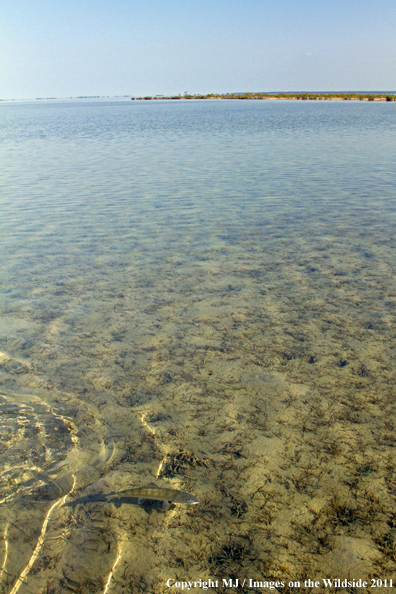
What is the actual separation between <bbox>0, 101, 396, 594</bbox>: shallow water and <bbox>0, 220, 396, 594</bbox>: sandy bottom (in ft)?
0.07

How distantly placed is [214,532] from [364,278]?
6676 mm

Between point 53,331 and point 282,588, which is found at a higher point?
point 53,331

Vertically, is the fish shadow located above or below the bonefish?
below

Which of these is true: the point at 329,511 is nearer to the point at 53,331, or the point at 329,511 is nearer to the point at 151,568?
the point at 151,568

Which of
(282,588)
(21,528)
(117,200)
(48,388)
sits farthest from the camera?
(117,200)

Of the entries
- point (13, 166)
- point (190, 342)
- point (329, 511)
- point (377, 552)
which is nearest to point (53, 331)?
point (190, 342)

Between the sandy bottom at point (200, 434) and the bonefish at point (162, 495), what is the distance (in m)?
0.11

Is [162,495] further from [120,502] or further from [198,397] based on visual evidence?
[198,397]

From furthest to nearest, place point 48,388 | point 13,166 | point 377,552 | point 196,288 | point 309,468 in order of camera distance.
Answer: point 13,166
point 196,288
point 48,388
point 309,468
point 377,552

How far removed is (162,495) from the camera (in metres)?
3.73

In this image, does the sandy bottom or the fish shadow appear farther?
the fish shadow

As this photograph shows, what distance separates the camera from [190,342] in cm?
649

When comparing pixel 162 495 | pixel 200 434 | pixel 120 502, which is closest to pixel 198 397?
pixel 200 434

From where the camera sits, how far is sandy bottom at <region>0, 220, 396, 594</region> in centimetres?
335
